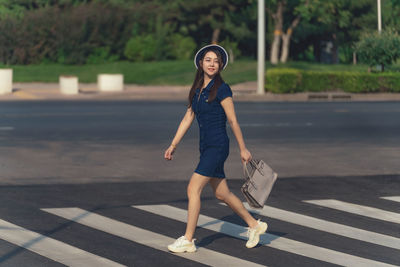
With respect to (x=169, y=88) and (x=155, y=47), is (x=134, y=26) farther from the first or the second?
(x=169, y=88)

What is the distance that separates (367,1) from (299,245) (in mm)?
52114

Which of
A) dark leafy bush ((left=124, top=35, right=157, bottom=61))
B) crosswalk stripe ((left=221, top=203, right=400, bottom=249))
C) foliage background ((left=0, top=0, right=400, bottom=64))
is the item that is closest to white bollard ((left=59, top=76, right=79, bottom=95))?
foliage background ((left=0, top=0, right=400, bottom=64))

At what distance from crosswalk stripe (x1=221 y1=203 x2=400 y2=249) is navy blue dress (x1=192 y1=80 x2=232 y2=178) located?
1.84 meters

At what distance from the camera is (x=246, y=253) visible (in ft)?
27.3

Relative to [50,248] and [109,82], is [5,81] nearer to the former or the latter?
[109,82]

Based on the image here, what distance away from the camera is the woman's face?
325 inches

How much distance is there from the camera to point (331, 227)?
9.67 m

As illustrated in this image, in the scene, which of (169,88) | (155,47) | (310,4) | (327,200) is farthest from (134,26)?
(327,200)

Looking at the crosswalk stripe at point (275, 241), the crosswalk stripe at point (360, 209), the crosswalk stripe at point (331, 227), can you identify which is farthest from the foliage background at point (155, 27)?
the crosswalk stripe at point (275, 241)

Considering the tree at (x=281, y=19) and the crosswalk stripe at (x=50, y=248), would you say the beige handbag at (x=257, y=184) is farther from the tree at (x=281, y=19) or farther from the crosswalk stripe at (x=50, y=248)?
the tree at (x=281, y=19)

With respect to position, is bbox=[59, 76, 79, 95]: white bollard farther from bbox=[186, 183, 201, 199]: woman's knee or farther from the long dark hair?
bbox=[186, 183, 201, 199]: woman's knee

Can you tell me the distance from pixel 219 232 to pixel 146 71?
1557 inches

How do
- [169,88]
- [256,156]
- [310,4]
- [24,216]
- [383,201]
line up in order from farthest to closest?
1. [310,4]
2. [169,88]
3. [256,156]
4. [383,201]
5. [24,216]

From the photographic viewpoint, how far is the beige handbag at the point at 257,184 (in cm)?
848
